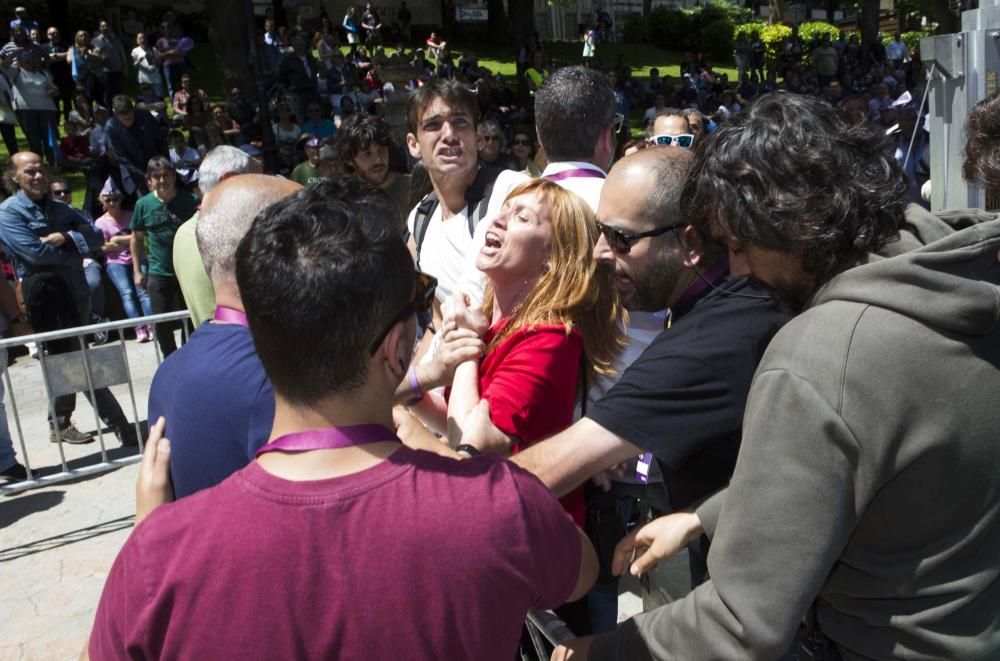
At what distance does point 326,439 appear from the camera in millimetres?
1331

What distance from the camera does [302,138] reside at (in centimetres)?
1442

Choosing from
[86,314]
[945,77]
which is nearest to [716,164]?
[945,77]

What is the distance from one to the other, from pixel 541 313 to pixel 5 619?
11.5 feet

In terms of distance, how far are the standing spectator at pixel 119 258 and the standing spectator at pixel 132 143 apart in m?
2.13

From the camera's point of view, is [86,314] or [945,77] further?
[86,314]

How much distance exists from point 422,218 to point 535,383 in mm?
2313

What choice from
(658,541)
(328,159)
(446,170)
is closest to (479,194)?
(446,170)

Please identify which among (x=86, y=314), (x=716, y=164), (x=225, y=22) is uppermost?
(x=225, y=22)

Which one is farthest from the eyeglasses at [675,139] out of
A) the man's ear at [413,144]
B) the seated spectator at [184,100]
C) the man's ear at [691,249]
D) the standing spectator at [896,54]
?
the standing spectator at [896,54]

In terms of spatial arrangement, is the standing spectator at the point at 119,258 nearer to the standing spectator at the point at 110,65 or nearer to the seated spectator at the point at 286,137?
the seated spectator at the point at 286,137

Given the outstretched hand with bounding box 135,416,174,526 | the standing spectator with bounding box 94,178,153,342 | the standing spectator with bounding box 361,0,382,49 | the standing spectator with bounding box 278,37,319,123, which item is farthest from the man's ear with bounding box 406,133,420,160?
the standing spectator with bounding box 361,0,382,49

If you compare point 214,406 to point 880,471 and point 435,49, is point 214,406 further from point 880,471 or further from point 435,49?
point 435,49

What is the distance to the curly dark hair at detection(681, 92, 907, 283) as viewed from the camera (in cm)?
151

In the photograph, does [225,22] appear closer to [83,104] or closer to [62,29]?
[83,104]
